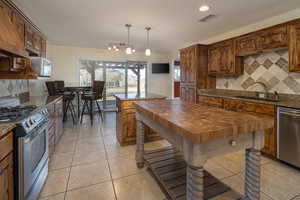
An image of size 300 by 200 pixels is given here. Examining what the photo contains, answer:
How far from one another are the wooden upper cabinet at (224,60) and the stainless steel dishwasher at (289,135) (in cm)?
152

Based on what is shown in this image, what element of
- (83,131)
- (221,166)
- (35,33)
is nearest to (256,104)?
(221,166)

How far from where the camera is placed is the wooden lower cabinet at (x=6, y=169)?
1087 mm

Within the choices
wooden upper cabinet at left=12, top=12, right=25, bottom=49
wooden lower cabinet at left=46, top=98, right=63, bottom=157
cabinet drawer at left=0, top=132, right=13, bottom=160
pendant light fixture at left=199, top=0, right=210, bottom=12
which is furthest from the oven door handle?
pendant light fixture at left=199, top=0, right=210, bottom=12

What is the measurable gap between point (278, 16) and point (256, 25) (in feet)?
1.31

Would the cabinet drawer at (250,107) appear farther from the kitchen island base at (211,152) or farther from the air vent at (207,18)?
the air vent at (207,18)

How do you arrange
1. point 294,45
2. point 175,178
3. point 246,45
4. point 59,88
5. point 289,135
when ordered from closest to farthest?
point 175,178, point 289,135, point 294,45, point 246,45, point 59,88

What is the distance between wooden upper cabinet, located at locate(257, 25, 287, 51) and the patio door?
4548mm

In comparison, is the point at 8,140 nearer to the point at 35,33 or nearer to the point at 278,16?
the point at 35,33

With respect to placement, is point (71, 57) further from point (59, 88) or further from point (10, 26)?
point (10, 26)

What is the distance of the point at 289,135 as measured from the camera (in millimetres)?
2188

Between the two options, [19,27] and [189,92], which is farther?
[189,92]

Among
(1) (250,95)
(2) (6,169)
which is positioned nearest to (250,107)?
(1) (250,95)

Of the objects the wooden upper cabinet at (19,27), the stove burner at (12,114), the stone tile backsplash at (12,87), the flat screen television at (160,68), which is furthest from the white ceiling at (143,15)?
the flat screen television at (160,68)

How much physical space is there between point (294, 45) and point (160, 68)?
4.87m
